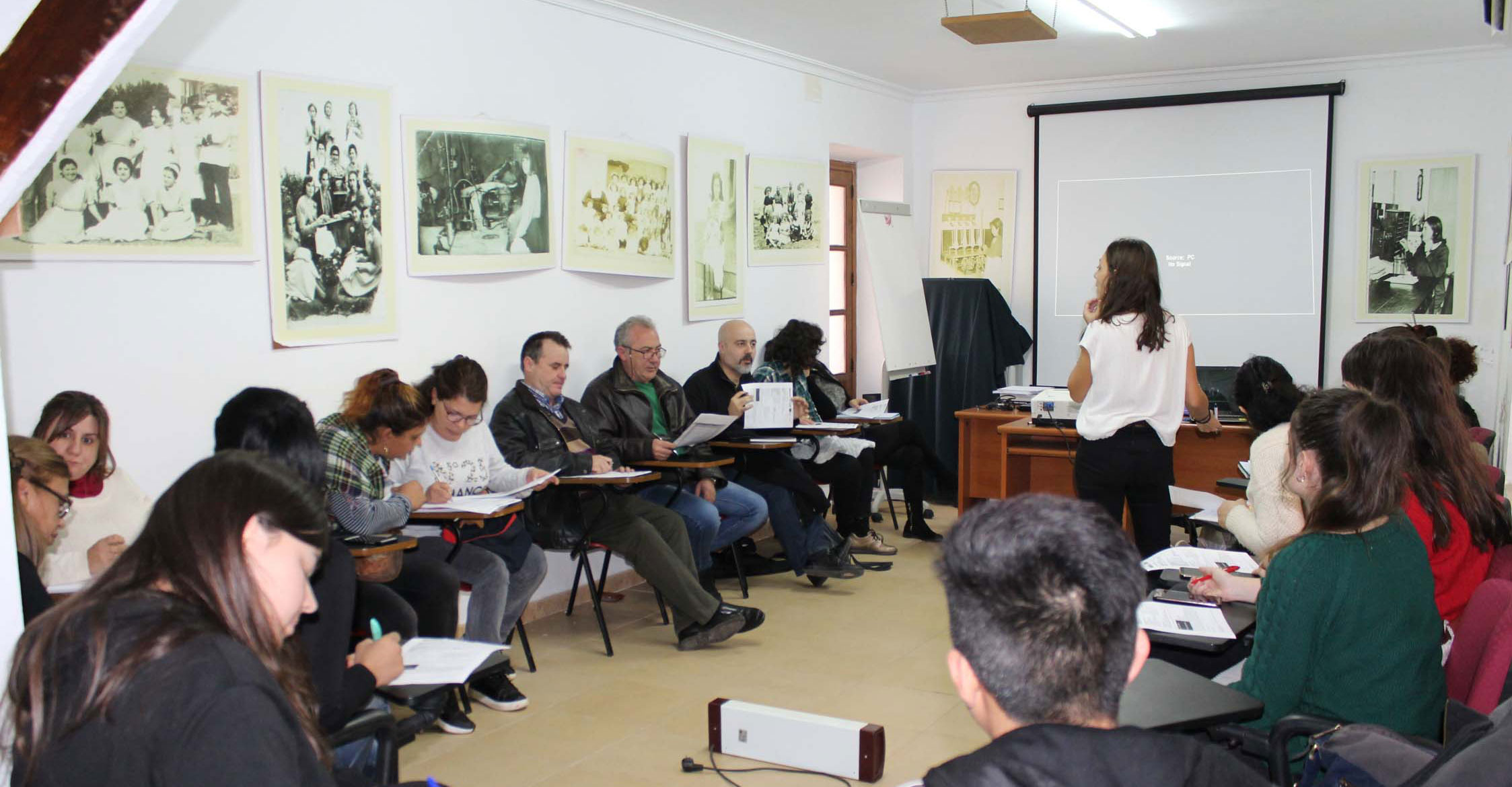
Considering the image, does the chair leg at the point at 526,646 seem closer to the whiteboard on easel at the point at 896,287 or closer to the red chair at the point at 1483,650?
the red chair at the point at 1483,650

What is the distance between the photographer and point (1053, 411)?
6414mm

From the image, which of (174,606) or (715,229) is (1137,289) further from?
(174,606)

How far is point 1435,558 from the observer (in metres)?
2.62

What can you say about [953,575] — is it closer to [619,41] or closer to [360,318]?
[360,318]

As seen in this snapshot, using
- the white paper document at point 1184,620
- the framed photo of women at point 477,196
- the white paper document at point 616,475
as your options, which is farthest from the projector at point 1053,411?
the white paper document at point 1184,620

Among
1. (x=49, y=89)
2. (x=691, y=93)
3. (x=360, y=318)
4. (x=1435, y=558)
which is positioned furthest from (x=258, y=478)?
(x=691, y=93)

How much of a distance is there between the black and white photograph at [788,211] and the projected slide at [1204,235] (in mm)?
1924

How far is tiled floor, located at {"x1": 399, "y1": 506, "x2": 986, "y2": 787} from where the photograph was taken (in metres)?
3.55

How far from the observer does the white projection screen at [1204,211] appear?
7.55 meters

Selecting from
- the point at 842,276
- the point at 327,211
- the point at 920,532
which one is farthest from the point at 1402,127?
the point at 327,211

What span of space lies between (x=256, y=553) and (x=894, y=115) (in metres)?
7.24

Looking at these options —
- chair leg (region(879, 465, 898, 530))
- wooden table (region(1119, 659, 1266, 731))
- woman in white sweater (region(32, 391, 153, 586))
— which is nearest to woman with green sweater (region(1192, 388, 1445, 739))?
wooden table (region(1119, 659, 1266, 731))

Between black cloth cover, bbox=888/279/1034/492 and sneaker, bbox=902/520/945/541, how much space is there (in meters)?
1.05

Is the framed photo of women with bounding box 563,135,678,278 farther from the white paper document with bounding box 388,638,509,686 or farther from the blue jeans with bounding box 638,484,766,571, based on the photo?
the white paper document with bounding box 388,638,509,686
